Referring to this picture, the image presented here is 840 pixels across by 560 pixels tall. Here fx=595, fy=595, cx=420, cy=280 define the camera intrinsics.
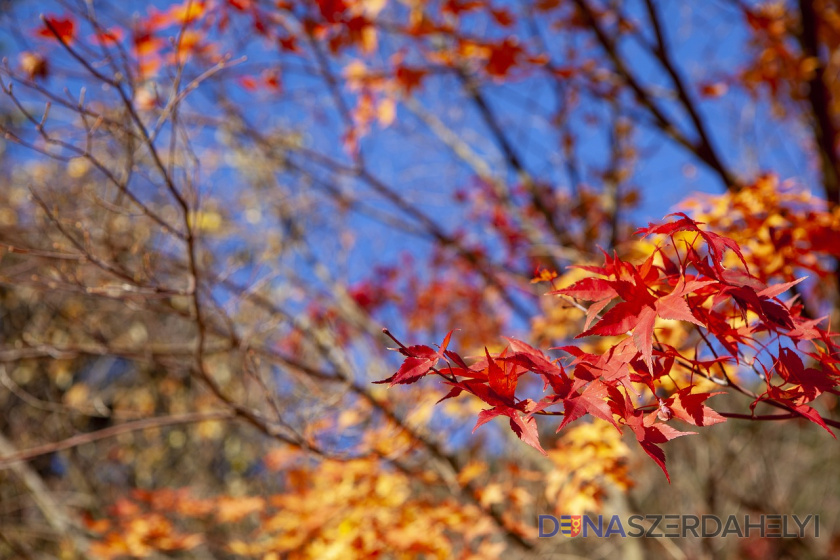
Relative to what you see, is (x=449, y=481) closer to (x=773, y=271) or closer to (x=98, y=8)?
(x=773, y=271)

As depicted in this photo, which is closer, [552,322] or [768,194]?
[768,194]

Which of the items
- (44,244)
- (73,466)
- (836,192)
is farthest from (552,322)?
(73,466)

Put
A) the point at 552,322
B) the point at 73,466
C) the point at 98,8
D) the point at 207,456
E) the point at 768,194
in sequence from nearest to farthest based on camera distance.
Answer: the point at 768,194 → the point at 98,8 → the point at 552,322 → the point at 73,466 → the point at 207,456

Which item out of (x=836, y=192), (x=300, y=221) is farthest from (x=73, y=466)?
(x=836, y=192)

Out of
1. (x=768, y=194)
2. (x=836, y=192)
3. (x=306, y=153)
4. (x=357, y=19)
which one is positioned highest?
(x=357, y=19)

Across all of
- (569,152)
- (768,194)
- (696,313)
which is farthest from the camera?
(569,152)

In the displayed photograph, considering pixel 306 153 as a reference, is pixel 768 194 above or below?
below

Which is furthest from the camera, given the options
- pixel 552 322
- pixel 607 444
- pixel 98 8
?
pixel 552 322

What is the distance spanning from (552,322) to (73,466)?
4237 mm

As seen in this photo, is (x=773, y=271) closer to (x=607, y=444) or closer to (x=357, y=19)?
(x=607, y=444)

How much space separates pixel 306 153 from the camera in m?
3.57

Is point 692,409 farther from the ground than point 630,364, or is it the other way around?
point 630,364

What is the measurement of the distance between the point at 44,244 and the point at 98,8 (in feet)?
3.81

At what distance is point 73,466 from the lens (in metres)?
5.03
